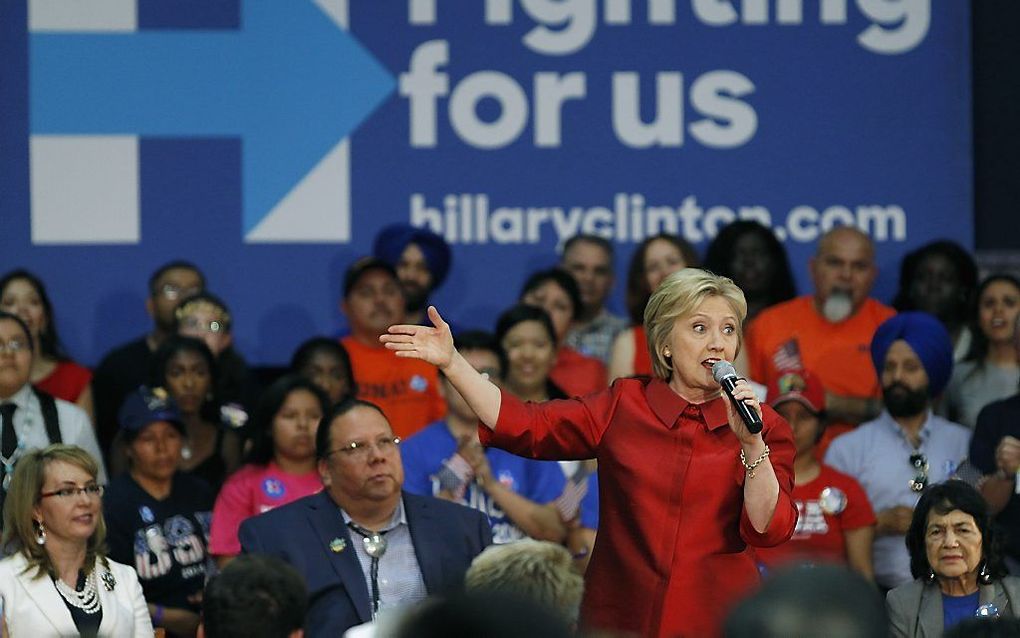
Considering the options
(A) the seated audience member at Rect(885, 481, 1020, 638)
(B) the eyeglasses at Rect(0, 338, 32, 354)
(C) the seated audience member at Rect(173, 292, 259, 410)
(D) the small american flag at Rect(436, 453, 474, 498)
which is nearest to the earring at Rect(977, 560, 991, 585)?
(A) the seated audience member at Rect(885, 481, 1020, 638)

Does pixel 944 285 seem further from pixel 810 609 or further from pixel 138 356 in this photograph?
pixel 810 609

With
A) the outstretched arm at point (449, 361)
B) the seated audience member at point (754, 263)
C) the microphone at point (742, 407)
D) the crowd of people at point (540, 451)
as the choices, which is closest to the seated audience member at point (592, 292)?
the crowd of people at point (540, 451)

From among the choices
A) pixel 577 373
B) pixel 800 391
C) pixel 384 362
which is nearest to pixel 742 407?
pixel 800 391

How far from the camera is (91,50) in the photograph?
24.7ft

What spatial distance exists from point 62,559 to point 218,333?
174 centimetres

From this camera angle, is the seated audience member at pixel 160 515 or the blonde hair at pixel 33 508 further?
the seated audience member at pixel 160 515

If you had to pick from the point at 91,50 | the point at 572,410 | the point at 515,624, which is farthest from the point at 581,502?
the point at 515,624

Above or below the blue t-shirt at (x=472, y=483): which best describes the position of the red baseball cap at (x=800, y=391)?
above

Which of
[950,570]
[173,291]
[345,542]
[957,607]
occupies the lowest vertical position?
[957,607]

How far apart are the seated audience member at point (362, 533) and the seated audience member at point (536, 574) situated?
3.78 ft

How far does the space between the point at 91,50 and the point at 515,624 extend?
648 cm

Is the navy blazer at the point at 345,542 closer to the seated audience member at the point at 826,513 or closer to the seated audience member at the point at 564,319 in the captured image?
the seated audience member at the point at 826,513

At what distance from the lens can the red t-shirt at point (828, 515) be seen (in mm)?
5477

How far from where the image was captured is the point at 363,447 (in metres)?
4.76
